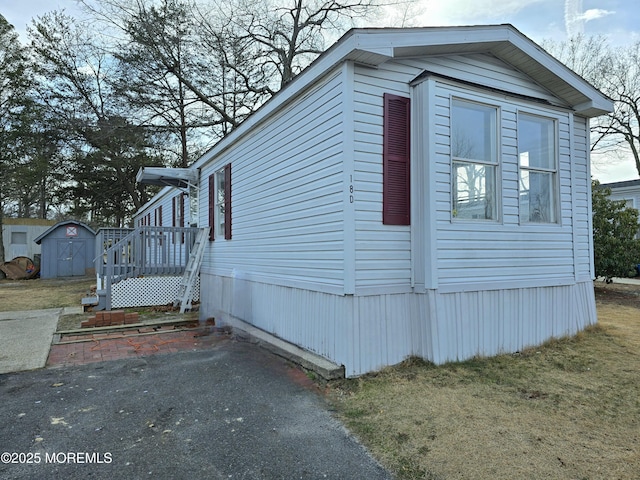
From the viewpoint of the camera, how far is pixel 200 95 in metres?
17.1

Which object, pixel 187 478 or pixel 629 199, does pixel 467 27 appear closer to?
pixel 187 478

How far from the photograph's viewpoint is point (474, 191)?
4730mm

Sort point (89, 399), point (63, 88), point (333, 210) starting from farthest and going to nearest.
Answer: point (63, 88)
point (333, 210)
point (89, 399)

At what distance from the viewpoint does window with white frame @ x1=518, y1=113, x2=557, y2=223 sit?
16.8 feet

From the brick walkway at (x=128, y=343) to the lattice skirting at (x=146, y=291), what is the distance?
214 centimetres

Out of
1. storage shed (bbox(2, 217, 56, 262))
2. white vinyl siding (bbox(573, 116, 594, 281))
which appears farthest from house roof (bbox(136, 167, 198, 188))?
storage shed (bbox(2, 217, 56, 262))

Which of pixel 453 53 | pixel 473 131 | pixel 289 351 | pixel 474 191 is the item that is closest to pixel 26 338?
pixel 289 351

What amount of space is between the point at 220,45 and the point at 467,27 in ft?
48.4

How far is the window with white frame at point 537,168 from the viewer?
5.12 m

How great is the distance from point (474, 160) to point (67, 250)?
62.0 feet

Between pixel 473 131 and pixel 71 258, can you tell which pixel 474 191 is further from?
pixel 71 258

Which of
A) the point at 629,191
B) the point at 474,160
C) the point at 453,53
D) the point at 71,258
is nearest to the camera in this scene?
the point at 474,160

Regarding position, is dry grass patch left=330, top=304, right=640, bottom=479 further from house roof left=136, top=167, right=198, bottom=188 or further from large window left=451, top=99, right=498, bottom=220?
house roof left=136, top=167, right=198, bottom=188

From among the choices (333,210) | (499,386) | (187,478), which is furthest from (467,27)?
(187,478)
